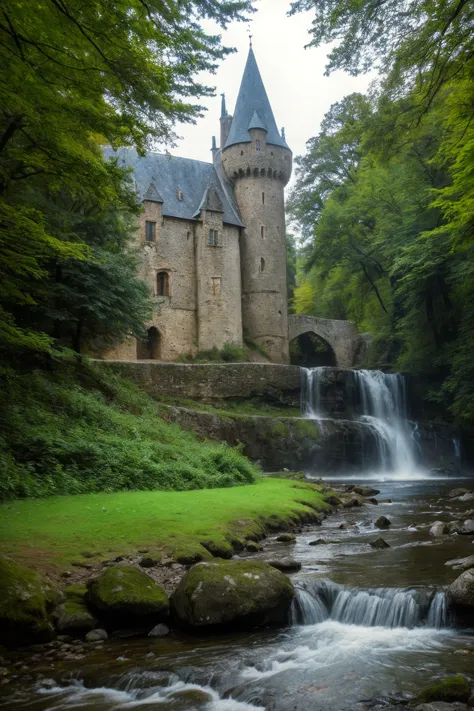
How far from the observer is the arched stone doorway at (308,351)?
50062 millimetres

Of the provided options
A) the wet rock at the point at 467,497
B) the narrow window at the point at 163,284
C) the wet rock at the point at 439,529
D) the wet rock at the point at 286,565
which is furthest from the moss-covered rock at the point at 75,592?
the narrow window at the point at 163,284

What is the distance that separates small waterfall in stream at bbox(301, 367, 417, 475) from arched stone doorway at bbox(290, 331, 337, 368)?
16.4 metres

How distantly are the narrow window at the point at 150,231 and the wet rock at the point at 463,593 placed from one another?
120 feet

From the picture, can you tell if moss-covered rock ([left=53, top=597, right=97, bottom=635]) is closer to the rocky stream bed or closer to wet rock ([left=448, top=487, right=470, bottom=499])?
the rocky stream bed

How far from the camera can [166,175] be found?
43.8 metres

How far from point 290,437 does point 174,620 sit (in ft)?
67.5

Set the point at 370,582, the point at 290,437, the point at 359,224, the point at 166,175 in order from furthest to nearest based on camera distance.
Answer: the point at 166,175 → the point at 359,224 → the point at 290,437 → the point at 370,582

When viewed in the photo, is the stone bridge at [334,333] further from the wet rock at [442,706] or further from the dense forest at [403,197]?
the wet rock at [442,706]

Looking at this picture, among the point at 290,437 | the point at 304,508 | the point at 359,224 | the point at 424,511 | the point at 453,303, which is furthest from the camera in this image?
the point at 359,224

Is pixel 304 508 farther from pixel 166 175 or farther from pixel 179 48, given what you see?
pixel 166 175

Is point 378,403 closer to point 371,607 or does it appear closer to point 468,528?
point 468,528

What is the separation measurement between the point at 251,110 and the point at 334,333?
18406mm

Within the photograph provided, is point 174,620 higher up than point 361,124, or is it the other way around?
point 361,124

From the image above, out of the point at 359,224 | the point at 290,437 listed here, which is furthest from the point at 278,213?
the point at 290,437
